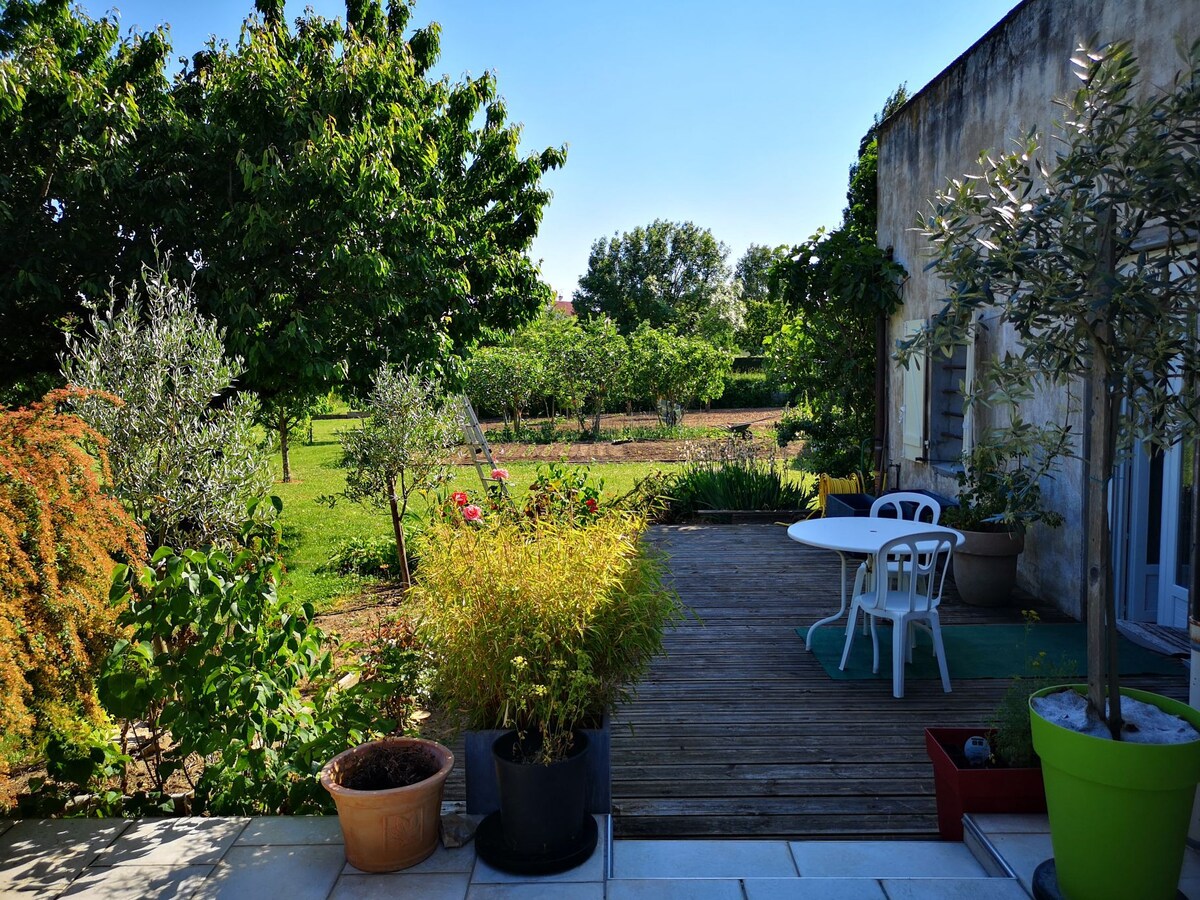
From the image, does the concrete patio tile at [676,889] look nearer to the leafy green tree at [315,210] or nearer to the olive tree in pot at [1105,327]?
the olive tree in pot at [1105,327]

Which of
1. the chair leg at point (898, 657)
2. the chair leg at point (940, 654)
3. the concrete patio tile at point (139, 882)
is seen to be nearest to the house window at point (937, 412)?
the chair leg at point (940, 654)

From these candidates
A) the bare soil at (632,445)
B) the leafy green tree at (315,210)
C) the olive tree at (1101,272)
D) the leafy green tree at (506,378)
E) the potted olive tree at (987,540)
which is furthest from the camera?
the leafy green tree at (506,378)

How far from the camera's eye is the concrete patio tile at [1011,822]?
2609 millimetres

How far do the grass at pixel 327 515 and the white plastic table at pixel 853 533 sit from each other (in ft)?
8.51

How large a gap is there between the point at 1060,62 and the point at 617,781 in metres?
5.04

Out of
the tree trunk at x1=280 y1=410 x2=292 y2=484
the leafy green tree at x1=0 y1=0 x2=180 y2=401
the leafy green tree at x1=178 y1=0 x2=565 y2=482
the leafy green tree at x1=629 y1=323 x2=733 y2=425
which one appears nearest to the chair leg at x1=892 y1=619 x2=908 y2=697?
the leafy green tree at x1=178 y1=0 x2=565 y2=482

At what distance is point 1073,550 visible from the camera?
5262 mm

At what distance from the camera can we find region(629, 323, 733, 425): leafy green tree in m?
18.9

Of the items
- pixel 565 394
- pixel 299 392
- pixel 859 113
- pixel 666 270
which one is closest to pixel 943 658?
pixel 299 392

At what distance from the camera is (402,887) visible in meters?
2.39

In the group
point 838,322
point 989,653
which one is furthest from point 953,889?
point 838,322

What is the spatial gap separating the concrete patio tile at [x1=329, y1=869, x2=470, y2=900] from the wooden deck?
2.33 ft

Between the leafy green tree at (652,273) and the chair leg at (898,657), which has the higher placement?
the leafy green tree at (652,273)

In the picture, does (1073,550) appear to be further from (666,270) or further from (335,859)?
(666,270)
